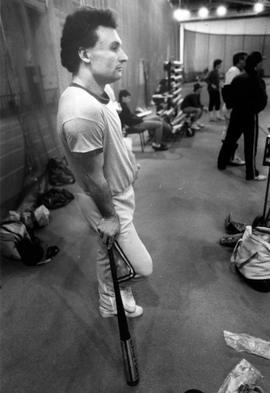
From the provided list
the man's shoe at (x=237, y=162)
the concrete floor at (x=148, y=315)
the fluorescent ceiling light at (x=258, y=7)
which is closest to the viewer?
the concrete floor at (x=148, y=315)

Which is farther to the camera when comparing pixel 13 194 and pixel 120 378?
pixel 13 194

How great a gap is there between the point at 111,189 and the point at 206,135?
5.56 meters

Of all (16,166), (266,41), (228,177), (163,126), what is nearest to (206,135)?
(163,126)

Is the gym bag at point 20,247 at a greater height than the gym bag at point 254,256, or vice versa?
the gym bag at point 254,256

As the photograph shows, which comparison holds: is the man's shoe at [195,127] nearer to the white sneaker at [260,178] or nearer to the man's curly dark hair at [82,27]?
the white sneaker at [260,178]

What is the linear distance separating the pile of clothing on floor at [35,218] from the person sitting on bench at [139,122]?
1.52 metres

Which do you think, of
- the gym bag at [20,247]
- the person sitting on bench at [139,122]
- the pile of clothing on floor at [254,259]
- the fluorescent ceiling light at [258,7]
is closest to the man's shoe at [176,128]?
the person sitting on bench at [139,122]

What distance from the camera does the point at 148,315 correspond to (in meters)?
1.91

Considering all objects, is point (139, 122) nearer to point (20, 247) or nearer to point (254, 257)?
point (20, 247)

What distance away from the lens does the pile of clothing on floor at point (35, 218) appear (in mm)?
2535

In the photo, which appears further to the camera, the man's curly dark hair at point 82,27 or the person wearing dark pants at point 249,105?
the person wearing dark pants at point 249,105

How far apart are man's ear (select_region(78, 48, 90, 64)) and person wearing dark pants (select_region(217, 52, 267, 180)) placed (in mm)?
2783

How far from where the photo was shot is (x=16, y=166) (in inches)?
128

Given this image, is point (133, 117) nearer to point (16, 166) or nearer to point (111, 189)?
point (16, 166)
